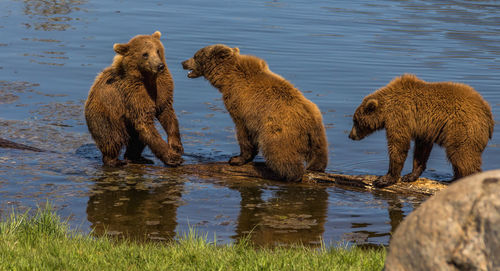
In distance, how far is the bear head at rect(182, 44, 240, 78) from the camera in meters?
8.89

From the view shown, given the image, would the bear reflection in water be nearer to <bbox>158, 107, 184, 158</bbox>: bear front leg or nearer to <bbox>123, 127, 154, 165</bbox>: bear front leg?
<bbox>158, 107, 184, 158</bbox>: bear front leg

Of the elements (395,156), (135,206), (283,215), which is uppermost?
(395,156)

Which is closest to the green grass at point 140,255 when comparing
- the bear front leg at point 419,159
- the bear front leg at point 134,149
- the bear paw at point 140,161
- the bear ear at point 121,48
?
the bear front leg at point 419,159

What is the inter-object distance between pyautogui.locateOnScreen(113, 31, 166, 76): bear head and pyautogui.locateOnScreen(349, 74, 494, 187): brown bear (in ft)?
7.81

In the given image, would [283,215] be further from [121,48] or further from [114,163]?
[121,48]

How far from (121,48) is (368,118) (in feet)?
9.62

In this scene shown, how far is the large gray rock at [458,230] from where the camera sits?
3314 mm

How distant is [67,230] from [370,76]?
29.0 feet

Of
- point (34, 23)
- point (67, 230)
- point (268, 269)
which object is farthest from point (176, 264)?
point (34, 23)

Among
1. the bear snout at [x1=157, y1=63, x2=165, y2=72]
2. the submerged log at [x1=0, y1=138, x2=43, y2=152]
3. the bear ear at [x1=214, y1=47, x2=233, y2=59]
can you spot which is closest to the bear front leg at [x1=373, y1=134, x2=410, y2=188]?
the bear ear at [x1=214, y1=47, x2=233, y2=59]

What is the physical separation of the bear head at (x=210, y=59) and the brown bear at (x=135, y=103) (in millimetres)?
447

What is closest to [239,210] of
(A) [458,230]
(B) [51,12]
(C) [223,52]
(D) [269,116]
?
(D) [269,116]

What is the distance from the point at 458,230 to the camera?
3396 millimetres

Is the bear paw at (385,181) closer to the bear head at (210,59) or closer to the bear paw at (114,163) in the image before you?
the bear head at (210,59)
